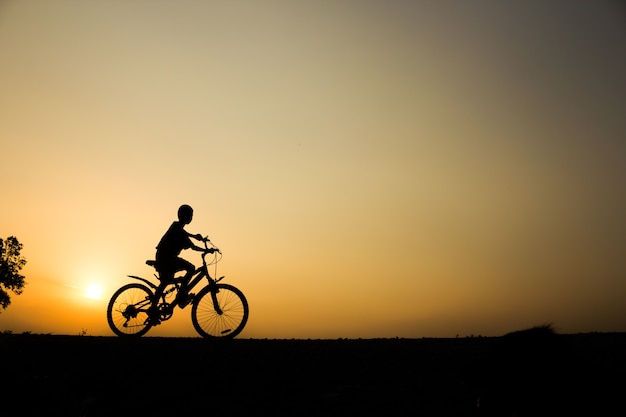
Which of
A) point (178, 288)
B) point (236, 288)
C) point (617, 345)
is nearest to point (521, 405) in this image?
point (617, 345)

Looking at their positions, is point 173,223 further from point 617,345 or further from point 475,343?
point 617,345

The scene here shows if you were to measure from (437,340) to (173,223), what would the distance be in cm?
680

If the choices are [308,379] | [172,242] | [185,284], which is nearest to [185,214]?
[172,242]

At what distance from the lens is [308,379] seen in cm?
673

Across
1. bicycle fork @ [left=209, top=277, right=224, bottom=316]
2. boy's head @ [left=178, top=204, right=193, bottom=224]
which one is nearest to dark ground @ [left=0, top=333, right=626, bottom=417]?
bicycle fork @ [left=209, top=277, right=224, bottom=316]

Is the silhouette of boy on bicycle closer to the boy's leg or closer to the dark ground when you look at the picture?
the boy's leg

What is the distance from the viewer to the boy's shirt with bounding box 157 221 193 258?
11.5 meters

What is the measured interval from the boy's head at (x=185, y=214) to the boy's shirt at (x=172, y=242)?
0.14 meters

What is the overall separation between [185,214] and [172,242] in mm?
750

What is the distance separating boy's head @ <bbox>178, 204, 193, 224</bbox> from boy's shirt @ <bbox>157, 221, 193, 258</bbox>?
140 mm

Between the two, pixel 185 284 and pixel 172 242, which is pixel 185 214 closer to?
pixel 172 242

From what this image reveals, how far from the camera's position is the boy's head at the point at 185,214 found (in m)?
11.6

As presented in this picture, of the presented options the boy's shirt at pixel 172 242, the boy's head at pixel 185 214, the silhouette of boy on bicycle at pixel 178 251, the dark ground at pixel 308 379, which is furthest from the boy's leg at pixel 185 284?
the dark ground at pixel 308 379

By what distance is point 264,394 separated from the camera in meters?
6.12
